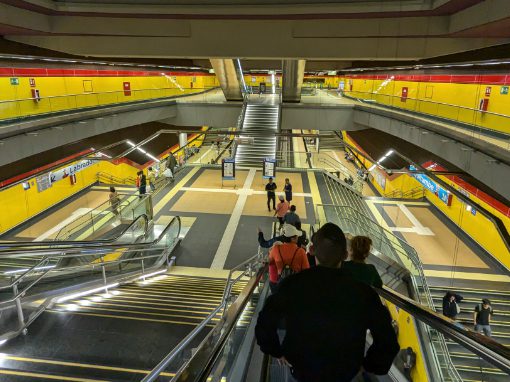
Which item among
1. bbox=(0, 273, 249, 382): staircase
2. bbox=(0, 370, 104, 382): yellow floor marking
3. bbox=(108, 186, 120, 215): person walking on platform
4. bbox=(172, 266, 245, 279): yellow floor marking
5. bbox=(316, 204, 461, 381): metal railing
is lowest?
bbox=(172, 266, 245, 279): yellow floor marking

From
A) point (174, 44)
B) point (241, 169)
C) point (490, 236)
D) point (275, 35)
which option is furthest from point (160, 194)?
point (490, 236)

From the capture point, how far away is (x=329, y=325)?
4.67 feet

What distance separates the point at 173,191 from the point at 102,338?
1044cm

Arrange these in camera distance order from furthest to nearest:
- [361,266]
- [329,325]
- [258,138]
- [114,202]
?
[258,138]
[114,202]
[361,266]
[329,325]

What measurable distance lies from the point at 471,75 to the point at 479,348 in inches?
519

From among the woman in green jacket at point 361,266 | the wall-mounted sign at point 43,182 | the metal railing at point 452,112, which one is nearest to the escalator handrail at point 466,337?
the woman in green jacket at point 361,266

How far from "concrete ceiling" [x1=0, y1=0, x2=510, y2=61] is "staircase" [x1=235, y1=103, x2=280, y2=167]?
830 centimetres

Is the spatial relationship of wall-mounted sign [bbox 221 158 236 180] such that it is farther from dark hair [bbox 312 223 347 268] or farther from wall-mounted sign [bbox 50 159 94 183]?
dark hair [bbox 312 223 347 268]

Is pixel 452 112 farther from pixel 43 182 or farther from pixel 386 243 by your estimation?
pixel 43 182

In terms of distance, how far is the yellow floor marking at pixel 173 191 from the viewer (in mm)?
12531

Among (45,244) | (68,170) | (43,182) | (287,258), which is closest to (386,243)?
(287,258)

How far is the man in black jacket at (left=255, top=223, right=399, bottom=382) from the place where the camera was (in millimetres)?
1429

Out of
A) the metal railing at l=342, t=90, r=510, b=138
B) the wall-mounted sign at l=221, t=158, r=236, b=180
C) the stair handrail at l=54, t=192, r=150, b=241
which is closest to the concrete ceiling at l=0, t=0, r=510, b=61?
the metal railing at l=342, t=90, r=510, b=138

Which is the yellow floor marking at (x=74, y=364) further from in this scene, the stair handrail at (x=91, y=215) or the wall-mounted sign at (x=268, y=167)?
the wall-mounted sign at (x=268, y=167)
